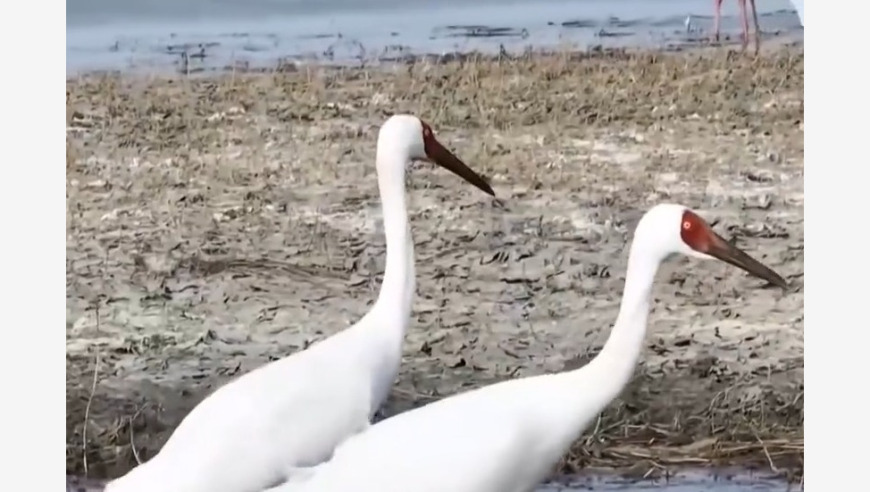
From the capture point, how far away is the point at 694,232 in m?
1.83

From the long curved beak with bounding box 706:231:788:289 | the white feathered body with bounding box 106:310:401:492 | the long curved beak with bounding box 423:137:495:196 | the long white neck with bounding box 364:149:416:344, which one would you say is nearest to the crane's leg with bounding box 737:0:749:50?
the long curved beak with bounding box 706:231:788:289

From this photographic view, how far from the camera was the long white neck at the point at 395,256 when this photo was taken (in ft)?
6.31

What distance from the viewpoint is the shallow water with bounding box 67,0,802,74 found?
2.06 m

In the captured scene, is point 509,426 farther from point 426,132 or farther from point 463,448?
point 426,132

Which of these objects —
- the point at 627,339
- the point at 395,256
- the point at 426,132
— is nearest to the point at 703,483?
the point at 627,339

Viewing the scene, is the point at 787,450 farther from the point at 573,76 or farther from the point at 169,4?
the point at 169,4

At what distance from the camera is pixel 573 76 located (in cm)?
206

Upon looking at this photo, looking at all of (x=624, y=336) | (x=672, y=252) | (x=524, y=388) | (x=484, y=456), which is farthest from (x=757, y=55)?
(x=484, y=456)

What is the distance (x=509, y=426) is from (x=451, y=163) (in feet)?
1.65

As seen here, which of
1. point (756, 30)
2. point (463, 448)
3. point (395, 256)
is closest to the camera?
point (463, 448)

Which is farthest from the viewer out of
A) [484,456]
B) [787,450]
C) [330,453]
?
[787,450]

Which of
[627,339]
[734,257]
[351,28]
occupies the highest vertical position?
[351,28]

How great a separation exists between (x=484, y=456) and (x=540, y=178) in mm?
546

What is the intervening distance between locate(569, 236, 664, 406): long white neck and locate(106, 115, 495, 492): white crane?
0.32 metres
